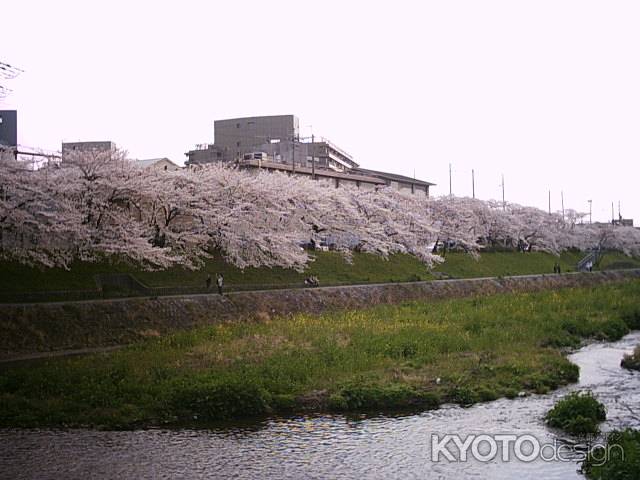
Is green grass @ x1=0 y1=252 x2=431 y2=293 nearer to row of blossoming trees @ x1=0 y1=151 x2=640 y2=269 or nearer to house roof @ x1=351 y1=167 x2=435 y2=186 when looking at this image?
row of blossoming trees @ x1=0 y1=151 x2=640 y2=269

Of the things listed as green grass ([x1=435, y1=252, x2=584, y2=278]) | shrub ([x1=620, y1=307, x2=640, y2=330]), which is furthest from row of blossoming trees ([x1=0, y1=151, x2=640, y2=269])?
shrub ([x1=620, y1=307, x2=640, y2=330])

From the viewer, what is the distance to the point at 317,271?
39.9m

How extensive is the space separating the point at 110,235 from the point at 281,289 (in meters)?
8.66

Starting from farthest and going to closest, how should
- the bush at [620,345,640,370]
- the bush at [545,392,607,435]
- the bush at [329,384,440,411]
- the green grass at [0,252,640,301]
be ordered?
the green grass at [0,252,640,301]
the bush at [620,345,640,370]
the bush at [329,384,440,411]
the bush at [545,392,607,435]

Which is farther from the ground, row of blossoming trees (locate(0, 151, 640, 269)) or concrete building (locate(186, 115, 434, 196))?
concrete building (locate(186, 115, 434, 196))

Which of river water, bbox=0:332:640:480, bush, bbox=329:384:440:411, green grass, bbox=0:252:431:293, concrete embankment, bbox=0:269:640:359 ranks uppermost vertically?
green grass, bbox=0:252:431:293

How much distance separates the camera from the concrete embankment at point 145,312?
21.8 m

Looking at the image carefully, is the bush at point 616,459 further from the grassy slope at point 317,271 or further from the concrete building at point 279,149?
the concrete building at point 279,149

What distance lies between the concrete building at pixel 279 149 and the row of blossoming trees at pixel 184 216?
16916 mm

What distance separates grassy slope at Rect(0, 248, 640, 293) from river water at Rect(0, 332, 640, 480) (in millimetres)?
14339

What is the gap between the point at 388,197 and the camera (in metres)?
53.7

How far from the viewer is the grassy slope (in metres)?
26.7

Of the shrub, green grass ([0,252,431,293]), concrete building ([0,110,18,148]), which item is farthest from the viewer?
concrete building ([0,110,18,148])

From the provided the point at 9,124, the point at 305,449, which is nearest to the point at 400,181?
the point at 9,124
